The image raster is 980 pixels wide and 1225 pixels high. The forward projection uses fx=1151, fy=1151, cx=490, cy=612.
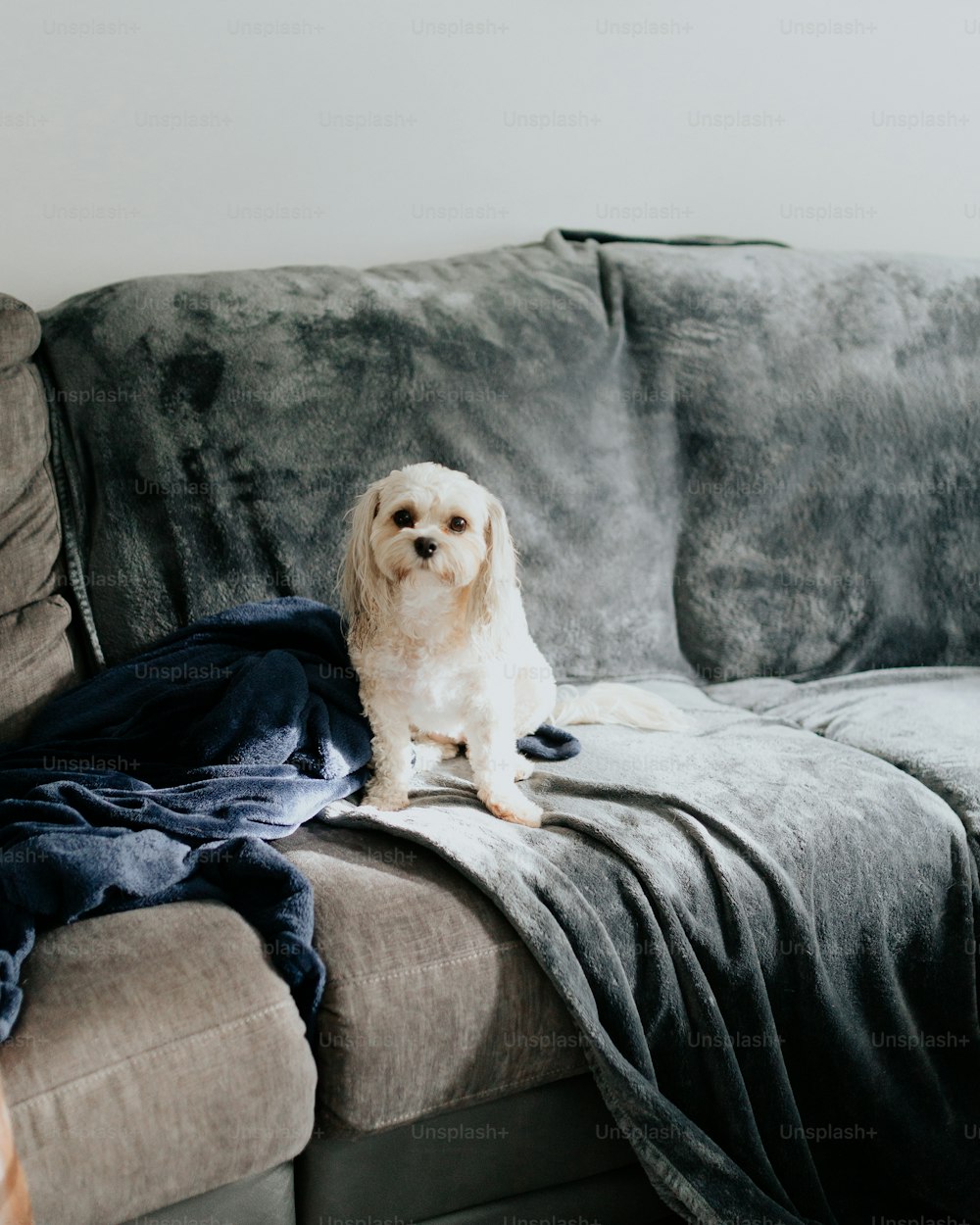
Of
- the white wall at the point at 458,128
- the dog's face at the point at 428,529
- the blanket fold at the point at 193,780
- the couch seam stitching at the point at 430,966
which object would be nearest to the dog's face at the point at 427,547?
the dog's face at the point at 428,529

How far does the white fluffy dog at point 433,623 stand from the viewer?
5.92 ft

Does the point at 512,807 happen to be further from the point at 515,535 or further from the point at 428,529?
the point at 515,535

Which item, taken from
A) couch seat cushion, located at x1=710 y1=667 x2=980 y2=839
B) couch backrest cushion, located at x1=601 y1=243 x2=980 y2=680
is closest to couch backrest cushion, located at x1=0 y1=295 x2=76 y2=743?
couch backrest cushion, located at x1=601 y1=243 x2=980 y2=680

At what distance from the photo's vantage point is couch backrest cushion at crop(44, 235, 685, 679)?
2.10 metres

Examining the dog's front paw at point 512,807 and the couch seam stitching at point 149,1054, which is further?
the dog's front paw at point 512,807

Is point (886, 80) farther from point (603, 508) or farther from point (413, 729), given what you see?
point (413, 729)

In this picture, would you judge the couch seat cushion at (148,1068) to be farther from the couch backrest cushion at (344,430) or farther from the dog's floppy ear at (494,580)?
the couch backrest cushion at (344,430)

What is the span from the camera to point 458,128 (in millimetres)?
2672

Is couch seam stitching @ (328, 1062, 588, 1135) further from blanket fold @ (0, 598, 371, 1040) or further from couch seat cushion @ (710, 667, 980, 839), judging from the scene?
→ couch seat cushion @ (710, 667, 980, 839)

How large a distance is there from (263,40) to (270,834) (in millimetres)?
1759

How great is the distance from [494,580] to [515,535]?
475 mm

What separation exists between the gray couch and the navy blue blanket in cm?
5

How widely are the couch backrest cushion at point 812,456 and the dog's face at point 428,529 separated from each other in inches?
31.2

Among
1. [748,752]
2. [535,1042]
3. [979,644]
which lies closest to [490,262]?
[748,752]
